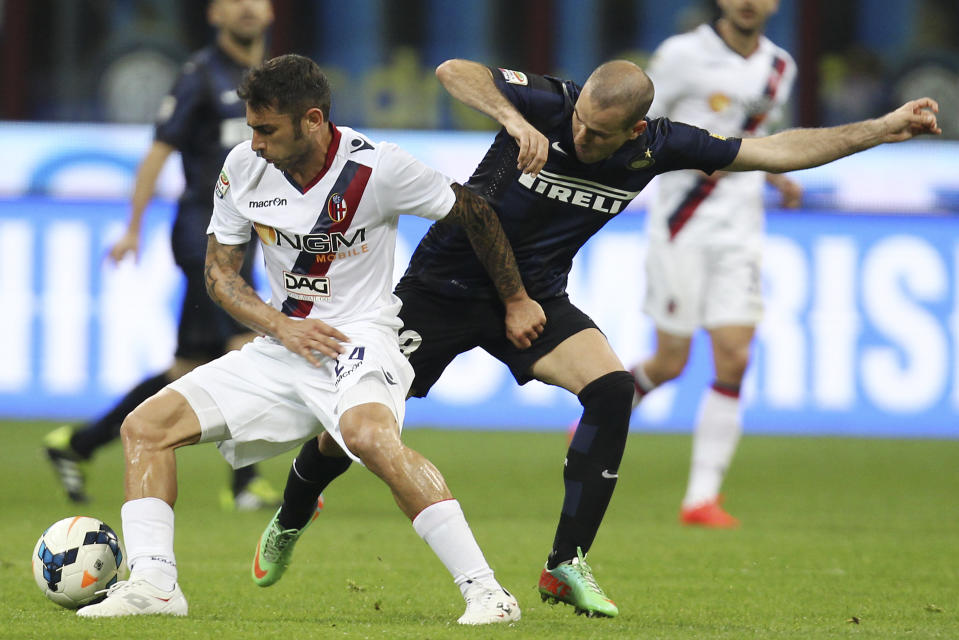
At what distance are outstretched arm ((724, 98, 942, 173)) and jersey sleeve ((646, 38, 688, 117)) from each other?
7.92 ft

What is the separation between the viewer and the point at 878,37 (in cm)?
1431

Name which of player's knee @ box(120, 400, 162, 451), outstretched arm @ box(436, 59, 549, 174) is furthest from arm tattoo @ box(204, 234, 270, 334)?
outstretched arm @ box(436, 59, 549, 174)

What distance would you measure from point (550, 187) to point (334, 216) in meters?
0.84

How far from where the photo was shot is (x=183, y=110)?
7875 millimetres

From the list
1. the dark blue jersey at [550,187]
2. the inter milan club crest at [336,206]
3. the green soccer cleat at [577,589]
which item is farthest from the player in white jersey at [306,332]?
the green soccer cleat at [577,589]

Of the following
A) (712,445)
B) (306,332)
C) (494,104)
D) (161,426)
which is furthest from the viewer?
(712,445)

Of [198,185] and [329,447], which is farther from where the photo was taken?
[198,185]

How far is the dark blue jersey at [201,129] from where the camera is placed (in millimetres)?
7867

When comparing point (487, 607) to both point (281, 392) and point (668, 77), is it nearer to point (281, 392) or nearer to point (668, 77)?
point (281, 392)

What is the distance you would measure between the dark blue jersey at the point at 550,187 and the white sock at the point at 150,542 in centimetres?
135

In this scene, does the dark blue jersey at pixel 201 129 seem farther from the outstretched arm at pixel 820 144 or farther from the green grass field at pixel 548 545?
the outstretched arm at pixel 820 144

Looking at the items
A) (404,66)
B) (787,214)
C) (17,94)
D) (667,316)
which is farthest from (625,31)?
(667,316)

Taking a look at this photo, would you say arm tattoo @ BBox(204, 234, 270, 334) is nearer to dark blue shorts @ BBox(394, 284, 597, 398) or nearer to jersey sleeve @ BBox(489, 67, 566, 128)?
dark blue shorts @ BBox(394, 284, 597, 398)

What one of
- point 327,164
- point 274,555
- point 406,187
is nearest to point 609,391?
point 406,187
